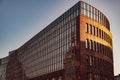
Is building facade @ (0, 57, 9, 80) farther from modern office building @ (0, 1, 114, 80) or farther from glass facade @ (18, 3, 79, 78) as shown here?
modern office building @ (0, 1, 114, 80)

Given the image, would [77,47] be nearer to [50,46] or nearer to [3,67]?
[50,46]

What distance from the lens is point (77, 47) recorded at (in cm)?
7206

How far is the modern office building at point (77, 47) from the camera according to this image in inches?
2844

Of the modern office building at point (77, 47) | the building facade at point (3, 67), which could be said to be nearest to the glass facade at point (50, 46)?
the modern office building at point (77, 47)

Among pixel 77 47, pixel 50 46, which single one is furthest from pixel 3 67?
pixel 77 47

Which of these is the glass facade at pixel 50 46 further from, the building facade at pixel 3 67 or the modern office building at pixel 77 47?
the building facade at pixel 3 67

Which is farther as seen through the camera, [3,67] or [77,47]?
[3,67]

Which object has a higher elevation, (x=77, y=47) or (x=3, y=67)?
(x=77, y=47)

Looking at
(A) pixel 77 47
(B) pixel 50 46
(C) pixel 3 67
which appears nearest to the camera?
(A) pixel 77 47

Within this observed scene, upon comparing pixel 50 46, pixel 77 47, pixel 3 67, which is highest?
pixel 50 46

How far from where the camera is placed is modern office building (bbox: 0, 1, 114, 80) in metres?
72.2

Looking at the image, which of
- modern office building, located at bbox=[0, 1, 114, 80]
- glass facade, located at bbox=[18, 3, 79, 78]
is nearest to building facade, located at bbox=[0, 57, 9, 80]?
glass facade, located at bbox=[18, 3, 79, 78]

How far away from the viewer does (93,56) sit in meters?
75.5

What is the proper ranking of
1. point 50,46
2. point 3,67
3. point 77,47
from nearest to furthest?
point 77,47 → point 50,46 → point 3,67
